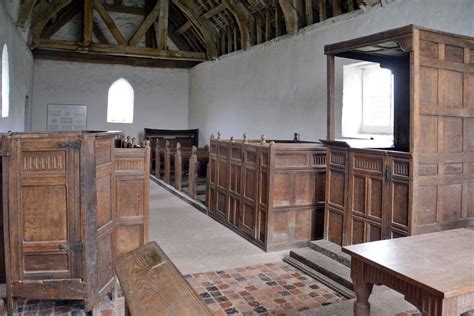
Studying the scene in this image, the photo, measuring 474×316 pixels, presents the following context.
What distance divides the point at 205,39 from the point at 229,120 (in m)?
2.51

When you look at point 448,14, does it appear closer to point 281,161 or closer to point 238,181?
point 281,161

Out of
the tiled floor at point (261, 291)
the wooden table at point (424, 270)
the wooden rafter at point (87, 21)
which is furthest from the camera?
the wooden rafter at point (87, 21)

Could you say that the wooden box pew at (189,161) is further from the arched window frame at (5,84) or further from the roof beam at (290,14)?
the arched window frame at (5,84)

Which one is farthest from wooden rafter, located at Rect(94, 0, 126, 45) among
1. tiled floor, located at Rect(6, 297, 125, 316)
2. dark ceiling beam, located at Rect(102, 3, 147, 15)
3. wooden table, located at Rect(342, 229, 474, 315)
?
wooden table, located at Rect(342, 229, 474, 315)

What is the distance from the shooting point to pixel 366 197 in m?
3.68

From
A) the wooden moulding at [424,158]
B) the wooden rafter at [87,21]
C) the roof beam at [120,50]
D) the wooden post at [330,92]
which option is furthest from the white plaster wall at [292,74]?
the wooden rafter at [87,21]

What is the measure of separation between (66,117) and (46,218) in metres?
10.3

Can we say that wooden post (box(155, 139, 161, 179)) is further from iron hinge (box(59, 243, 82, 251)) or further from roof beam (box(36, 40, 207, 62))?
iron hinge (box(59, 243, 82, 251))

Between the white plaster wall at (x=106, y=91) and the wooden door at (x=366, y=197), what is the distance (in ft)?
33.0

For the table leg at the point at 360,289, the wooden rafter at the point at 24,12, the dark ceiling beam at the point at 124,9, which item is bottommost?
the table leg at the point at 360,289

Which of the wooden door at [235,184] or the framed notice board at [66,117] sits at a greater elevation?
the framed notice board at [66,117]

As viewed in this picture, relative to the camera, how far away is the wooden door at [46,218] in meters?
2.56

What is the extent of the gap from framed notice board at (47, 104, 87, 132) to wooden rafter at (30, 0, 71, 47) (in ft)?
8.74

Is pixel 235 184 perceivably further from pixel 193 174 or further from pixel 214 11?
pixel 214 11
